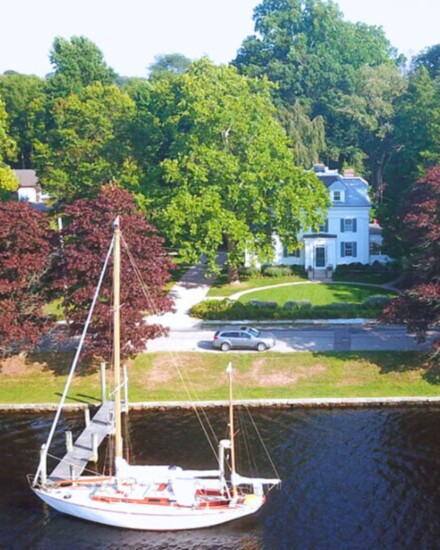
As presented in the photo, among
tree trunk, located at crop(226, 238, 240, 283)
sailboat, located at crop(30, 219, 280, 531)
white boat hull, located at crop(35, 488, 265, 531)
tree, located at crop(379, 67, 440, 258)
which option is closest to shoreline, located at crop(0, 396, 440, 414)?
sailboat, located at crop(30, 219, 280, 531)

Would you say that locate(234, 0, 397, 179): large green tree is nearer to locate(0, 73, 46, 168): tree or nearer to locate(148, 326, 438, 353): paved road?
locate(0, 73, 46, 168): tree

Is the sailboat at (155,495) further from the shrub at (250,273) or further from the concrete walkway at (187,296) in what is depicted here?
the shrub at (250,273)

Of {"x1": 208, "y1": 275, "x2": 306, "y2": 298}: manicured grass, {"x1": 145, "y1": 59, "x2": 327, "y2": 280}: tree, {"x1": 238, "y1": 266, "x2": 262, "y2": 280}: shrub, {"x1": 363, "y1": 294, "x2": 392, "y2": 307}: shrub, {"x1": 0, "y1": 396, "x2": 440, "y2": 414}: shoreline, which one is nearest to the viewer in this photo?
{"x1": 0, "y1": 396, "x2": 440, "y2": 414}: shoreline

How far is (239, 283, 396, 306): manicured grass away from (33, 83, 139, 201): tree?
55.4ft

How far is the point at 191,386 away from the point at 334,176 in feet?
123

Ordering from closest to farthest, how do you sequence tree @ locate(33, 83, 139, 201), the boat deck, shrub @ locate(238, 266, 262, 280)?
the boat deck → shrub @ locate(238, 266, 262, 280) → tree @ locate(33, 83, 139, 201)

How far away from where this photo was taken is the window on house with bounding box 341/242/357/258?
2672 inches

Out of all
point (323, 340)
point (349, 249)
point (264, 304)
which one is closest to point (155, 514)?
point (323, 340)

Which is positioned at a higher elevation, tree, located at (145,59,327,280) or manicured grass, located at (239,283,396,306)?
tree, located at (145,59,327,280)

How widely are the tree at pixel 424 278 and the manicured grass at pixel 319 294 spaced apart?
13.5 metres

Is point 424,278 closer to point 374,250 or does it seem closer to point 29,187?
point 374,250

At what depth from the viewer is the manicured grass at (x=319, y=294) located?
54.0 m

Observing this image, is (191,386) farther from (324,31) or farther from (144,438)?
(324,31)

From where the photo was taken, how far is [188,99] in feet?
188
